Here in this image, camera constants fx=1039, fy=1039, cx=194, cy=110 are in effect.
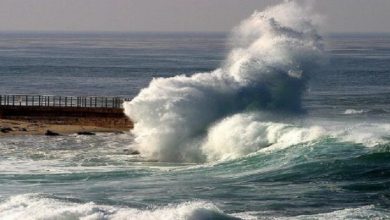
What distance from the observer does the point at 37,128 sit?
52562mm

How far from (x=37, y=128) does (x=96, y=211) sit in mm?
26523

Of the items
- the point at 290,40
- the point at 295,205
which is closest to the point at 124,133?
the point at 290,40

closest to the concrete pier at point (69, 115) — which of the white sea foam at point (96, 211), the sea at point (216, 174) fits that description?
the sea at point (216, 174)

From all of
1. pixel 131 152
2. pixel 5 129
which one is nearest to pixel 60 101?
pixel 5 129

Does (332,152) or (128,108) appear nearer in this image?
(332,152)

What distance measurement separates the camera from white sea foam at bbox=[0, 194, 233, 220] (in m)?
26.0

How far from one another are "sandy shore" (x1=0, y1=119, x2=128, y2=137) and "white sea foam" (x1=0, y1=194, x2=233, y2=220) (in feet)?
72.9

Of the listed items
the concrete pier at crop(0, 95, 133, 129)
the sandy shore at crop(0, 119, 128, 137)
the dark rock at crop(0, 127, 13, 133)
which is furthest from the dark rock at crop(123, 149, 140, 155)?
the concrete pier at crop(0, 95, 133, 129)

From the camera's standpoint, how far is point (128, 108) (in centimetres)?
4684

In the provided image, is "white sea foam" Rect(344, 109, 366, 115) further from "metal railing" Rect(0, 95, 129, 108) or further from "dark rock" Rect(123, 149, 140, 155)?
"dark rock" Rect(123, 149, 140, 155)

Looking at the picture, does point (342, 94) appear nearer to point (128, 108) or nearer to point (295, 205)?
point (128, 108)

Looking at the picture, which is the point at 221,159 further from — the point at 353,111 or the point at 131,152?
the point at 353,111

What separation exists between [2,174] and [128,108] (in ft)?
38.8

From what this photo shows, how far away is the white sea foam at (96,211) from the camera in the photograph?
85.2ft
